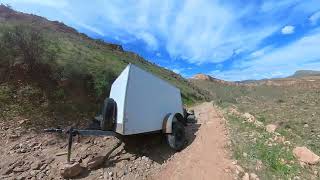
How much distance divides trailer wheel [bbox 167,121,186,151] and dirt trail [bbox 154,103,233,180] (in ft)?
0.71

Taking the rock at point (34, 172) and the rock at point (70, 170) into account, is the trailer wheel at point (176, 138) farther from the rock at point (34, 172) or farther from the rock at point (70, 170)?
the rock at point (34, 172)

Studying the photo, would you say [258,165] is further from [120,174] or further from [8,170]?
[8,170]

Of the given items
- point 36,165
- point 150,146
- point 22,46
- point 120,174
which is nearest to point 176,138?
point 150,146

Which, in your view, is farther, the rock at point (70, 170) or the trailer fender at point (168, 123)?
the trailer fender at point (168, 123)

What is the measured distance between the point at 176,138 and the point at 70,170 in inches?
135

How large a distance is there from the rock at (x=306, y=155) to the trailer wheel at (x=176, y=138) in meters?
3.36

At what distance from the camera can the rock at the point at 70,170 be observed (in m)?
7.56

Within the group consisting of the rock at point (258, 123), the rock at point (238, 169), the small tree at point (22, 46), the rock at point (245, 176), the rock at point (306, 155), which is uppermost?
the small tree at point (22, 46)

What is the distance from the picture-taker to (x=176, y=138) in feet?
31.8

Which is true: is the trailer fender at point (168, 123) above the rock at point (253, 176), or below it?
above

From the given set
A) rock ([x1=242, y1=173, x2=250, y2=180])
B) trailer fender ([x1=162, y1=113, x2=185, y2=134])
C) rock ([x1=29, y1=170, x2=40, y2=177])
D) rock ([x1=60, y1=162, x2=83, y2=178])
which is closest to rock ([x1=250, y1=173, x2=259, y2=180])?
rock ([x1=242, y1=173, x2=250, y2=180])

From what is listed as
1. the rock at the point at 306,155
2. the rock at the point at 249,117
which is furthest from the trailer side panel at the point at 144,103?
the rock at the point at 306,155

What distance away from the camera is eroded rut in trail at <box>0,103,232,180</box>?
7930mm

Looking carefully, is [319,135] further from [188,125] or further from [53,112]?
[53,112]
